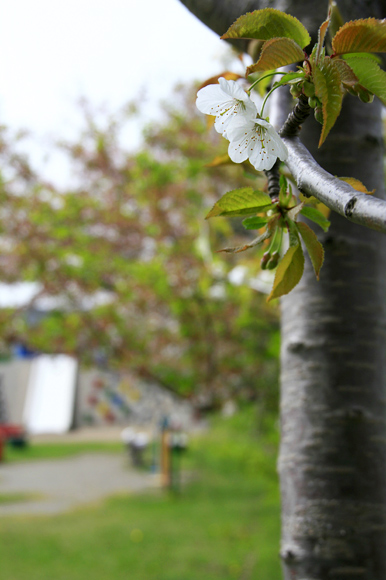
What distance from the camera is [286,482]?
0.71 m

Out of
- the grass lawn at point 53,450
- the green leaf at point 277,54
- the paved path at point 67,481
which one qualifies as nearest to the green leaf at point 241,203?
the green leaf at point 277,54

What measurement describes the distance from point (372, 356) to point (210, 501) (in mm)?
5281

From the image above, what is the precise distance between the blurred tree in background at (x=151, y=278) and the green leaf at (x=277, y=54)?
2.79 meters

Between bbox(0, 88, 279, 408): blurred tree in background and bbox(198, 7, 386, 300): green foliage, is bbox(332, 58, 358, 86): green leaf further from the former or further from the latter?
bbox(0, 88, 279, 408): blurred tree in background

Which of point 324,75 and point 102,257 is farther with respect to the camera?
point 102,257

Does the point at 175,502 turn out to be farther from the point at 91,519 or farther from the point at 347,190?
the point at 347,190

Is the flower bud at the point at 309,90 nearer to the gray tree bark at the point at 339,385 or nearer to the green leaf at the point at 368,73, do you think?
the green leaf at the point at 368,73

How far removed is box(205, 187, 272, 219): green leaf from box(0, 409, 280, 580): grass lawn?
101 inches

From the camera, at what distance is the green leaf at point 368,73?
1.34 feet

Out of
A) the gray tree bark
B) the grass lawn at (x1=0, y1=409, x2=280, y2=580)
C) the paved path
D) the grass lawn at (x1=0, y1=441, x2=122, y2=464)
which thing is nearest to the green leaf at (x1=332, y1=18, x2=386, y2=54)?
the gray tree bark

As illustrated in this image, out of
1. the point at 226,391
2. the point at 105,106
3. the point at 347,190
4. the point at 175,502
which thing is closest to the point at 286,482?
the point at 347,190

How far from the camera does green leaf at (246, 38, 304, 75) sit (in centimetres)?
40

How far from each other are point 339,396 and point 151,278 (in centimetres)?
263

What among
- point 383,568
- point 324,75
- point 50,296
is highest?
point 50,296
